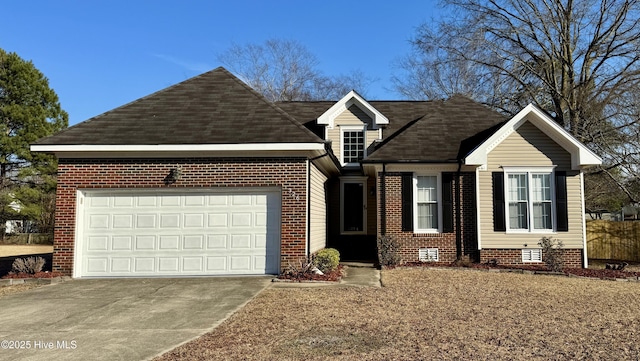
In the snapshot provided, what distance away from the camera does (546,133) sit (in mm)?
13078

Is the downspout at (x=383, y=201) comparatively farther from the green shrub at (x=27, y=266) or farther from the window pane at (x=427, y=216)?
the green shrub at (x=27, y=266)

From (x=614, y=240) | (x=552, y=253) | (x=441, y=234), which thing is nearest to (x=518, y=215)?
(x=552, y=253)

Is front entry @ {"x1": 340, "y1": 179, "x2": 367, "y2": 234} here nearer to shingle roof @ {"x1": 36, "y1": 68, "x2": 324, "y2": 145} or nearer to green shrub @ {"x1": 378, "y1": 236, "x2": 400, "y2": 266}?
green shrub @ {"x1": 378, "y1": 236, "x2": 400, "y2": 266}

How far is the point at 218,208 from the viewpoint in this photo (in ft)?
35.4

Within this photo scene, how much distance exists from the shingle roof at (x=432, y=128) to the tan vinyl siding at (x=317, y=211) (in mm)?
1786

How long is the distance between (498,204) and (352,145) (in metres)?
5.84

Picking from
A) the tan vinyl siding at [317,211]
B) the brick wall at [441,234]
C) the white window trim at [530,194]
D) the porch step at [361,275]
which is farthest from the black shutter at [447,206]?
the tan vinyl siding at [317,211]

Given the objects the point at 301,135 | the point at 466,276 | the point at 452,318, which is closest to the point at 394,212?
the point at 466,276

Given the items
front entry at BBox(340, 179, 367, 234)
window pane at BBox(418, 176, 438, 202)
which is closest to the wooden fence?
window pane at BBox(418, 176, 438, 202)

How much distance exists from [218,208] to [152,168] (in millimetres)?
1908

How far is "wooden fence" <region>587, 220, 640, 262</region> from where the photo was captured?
18031 mm

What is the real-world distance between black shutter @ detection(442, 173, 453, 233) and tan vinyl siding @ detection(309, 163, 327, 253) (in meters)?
3.75

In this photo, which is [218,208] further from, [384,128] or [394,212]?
[384,128]

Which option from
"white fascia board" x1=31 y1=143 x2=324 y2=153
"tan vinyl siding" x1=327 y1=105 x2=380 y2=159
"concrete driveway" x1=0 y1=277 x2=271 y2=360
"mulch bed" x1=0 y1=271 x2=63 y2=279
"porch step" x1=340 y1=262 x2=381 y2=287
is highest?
"tan vinyl siding" x1=327 y1=105 x2=380 y2=159
